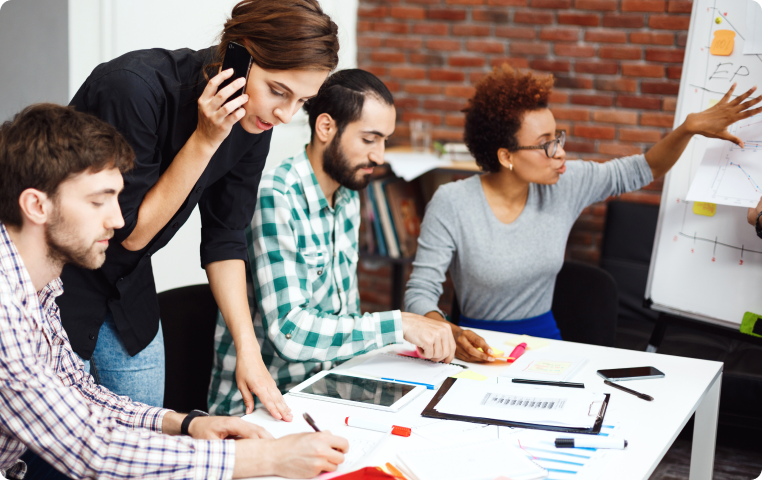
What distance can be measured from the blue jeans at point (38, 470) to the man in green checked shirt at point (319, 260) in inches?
15.1

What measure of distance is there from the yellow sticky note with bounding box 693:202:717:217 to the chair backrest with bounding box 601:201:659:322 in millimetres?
1008

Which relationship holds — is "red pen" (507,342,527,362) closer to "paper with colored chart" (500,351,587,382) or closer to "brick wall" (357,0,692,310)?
"paper with colored chart" (500,351,587,382)

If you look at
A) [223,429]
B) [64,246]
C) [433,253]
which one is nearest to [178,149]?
[64,246]

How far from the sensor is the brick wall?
10.0 feet

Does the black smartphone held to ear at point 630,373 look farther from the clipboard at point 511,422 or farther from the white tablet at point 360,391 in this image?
the white tablet at point 360,391

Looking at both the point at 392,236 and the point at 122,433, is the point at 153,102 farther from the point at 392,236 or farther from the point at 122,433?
the point at 392,236

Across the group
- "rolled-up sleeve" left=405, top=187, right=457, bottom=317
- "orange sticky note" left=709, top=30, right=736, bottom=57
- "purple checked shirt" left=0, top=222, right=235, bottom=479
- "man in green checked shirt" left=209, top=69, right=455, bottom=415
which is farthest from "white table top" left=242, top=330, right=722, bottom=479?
"orange sticky note" left=709, top=30, right=736, bottom=57

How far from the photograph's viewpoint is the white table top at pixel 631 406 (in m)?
1.15

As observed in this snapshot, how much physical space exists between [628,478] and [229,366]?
3.41 ft

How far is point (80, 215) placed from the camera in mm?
1093

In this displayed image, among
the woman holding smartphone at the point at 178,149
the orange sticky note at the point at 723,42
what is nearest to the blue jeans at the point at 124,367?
the woman holding smartphone at the point at 178,149

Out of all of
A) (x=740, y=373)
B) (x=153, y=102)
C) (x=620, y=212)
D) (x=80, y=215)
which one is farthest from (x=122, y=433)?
(x=620, y=212)

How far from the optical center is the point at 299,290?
5.26ft

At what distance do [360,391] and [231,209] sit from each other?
1.80ft
